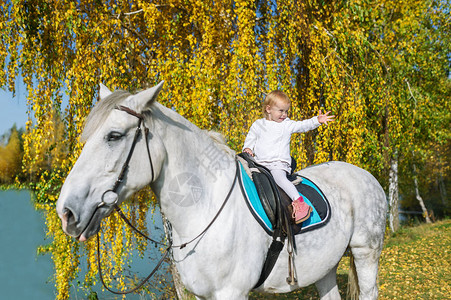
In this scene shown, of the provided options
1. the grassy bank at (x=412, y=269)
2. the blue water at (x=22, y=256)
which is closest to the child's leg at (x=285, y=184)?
the grassy bank at (x=412, y=269)

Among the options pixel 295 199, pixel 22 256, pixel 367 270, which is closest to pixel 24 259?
pixel 22 256

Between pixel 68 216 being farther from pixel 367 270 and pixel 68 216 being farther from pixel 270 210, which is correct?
pixel 367 270

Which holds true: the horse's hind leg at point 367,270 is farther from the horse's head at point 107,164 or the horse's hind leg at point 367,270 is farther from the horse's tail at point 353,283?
the horse's head at point 107,164

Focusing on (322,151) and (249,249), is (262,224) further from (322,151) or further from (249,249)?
(322,151)

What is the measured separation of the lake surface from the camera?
1411cm

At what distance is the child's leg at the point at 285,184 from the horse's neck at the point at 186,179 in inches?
19.6

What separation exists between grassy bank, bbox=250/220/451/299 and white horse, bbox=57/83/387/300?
393cm

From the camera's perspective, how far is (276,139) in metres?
2.81

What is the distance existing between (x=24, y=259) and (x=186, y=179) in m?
20.8

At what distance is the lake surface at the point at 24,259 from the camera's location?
14.1m

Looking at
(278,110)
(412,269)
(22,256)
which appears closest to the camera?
(278,110)

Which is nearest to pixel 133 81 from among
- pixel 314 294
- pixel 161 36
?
pixel 161 36

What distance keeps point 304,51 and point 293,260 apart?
481 centimetres

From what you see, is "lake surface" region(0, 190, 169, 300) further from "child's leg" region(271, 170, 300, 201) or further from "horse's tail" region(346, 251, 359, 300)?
"child's leg" region(271, 170, 300, 201)
